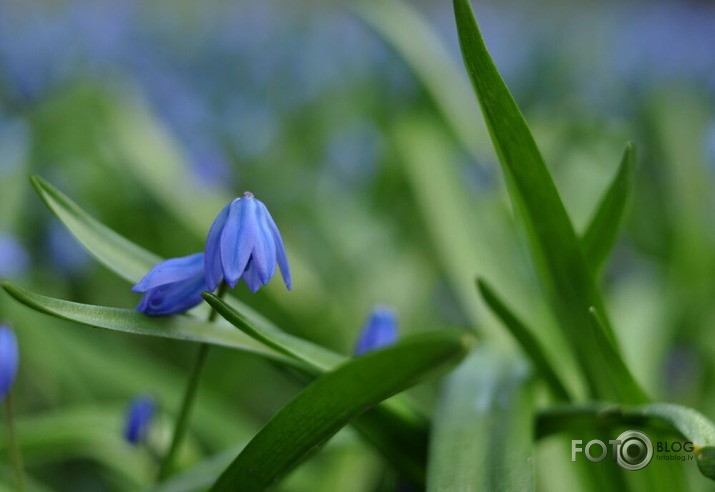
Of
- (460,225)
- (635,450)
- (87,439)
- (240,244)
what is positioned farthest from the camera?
(460,225)

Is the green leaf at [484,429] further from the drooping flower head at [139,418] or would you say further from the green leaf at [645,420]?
the drooping flower head at [139,418]

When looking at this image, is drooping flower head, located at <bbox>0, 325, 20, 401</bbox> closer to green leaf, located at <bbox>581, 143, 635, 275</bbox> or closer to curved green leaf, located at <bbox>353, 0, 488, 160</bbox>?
green leaf, located at <bbox>581, 143, 635, 275</bbox>

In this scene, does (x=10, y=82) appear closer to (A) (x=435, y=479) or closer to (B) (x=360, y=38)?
(B) (x=360, y=38)

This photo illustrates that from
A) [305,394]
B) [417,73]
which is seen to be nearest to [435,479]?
[305,394]

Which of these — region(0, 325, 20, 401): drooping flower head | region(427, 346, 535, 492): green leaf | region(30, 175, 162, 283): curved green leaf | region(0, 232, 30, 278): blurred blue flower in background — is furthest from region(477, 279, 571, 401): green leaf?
region(0, 232, 30, 278): blurred blue flower in background

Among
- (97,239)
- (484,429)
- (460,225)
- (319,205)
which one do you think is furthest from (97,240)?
(319,205)

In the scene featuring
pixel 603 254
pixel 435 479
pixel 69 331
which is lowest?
pixel 69 331

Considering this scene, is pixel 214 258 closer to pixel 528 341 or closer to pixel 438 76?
pixel 528 341
